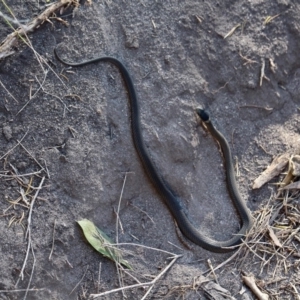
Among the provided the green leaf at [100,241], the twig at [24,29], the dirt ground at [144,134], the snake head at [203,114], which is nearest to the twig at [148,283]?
the dirt ground at [144,134]

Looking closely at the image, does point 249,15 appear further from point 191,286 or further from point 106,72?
point 191,286

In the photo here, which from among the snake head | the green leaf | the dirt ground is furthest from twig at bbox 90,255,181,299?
the snake head

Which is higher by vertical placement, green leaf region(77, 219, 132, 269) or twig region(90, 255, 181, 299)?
green leaf region(77, 219, 132, 269)

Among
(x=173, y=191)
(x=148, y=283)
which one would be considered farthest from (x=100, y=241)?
(x=173, y=191)

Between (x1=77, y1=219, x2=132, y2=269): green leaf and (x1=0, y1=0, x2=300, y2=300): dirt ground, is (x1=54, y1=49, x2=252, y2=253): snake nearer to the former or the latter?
(x1=0, y1=0, x2=300, y2=300): dirt ground

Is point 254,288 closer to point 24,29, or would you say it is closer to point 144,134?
point 144,134

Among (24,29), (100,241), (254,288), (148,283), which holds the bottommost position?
(254,288)

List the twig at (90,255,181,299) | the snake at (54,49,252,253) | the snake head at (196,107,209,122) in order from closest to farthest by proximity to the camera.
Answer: the twig at (90,255,181,299), the snake at (54,49,252,253), the snake head at (196,107,209,122)
